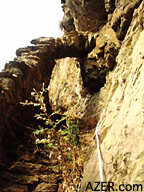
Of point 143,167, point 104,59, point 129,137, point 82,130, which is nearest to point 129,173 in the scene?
point 143,167

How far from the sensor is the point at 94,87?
4.70 m

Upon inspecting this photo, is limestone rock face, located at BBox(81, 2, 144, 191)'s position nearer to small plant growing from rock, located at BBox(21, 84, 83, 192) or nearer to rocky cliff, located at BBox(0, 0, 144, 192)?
rocky cliff, located at BBox(0, 0, 144, 192)

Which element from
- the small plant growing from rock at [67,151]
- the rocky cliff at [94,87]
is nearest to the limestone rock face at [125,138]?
the rocky cliff at [94,87]

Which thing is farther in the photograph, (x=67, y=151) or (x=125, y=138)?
(x=67, y=151)

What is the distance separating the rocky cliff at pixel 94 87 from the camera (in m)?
1.28

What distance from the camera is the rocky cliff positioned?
4.19 ft

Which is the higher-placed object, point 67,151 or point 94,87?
point 94,87

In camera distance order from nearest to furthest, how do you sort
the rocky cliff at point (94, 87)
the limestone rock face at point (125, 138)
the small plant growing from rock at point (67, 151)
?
the limestone rock face at point (125, 138) → the rocky cliff at point (94, 87) → the small plant growing from rock at point (67, 151)

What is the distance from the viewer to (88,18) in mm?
5035

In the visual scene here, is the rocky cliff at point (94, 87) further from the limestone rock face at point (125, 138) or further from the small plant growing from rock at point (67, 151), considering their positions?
the small plant growing from rock at point (67, 151)

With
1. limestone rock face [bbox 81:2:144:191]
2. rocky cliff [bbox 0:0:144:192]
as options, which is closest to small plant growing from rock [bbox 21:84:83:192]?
rocky cliff [bbox 0:0:144:192]

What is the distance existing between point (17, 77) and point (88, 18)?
3087mm

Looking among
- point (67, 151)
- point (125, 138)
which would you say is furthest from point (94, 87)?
point (125, 138)

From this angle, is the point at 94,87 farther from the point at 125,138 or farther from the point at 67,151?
the point at 125,138
